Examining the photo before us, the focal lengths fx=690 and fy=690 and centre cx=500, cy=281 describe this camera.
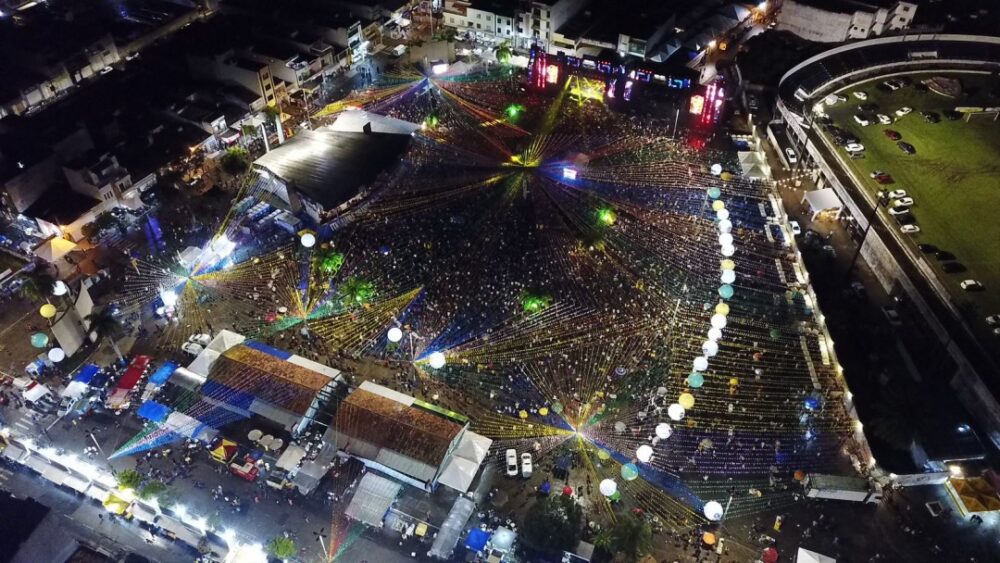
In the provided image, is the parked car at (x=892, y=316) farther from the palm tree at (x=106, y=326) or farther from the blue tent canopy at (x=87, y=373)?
the blue tent canopy at (x=87, y=373)

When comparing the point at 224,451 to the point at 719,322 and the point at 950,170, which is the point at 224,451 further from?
the point at 950,170

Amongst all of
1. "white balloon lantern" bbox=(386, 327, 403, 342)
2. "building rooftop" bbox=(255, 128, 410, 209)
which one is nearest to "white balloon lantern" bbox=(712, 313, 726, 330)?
"white balloon lantern" bbox=(386, 327, 403, 342)

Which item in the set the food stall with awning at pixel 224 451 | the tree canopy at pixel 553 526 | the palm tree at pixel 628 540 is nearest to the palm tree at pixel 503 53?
the food stall with awning at pixel 224 451

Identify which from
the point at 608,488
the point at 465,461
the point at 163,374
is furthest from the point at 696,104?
the point at 163,374

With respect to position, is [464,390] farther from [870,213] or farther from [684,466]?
[870,213]

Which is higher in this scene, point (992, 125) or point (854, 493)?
point (992, 125)

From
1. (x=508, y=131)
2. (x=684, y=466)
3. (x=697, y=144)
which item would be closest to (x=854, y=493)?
(x=684, y=466)
